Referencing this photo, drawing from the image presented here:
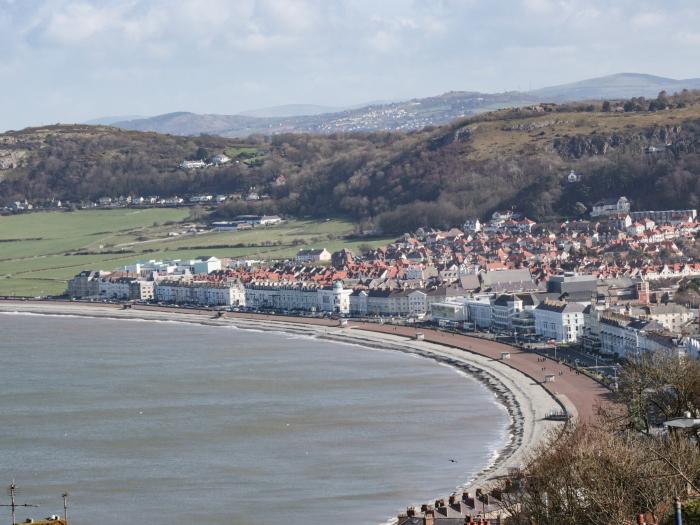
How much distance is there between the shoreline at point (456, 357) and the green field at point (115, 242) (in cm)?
762

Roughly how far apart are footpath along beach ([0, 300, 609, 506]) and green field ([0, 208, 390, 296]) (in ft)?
30.8

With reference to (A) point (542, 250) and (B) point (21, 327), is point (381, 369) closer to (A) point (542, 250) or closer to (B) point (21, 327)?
(B) point (21, 327)

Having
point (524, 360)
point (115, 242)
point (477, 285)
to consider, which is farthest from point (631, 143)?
point (524, 360)

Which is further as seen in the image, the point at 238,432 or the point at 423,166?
the point at 423,166

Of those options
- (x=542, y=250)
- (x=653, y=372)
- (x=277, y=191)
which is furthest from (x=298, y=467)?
(x=277, y=191)

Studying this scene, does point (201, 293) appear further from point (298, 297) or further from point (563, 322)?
point (563, 322)

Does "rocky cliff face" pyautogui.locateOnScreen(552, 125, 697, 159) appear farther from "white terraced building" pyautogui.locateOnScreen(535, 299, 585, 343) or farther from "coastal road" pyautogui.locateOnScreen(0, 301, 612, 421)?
"white terraced building" pyautogui.locateOnScreen(535, 299, 585, 343)

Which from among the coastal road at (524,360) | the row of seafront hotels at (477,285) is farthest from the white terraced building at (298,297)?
the coastal road at (524,360)

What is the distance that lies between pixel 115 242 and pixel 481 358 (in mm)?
50113

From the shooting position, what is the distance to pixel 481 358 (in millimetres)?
38531

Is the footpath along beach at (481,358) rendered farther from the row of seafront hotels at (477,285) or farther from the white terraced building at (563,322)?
the row of seafront hotels at (477,285)

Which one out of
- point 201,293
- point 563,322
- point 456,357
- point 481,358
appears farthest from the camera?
point 201,293

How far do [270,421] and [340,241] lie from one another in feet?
160

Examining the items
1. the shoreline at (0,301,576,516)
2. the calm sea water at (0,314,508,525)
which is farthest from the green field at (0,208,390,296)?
the calm sea water at (0,314,508,525)
